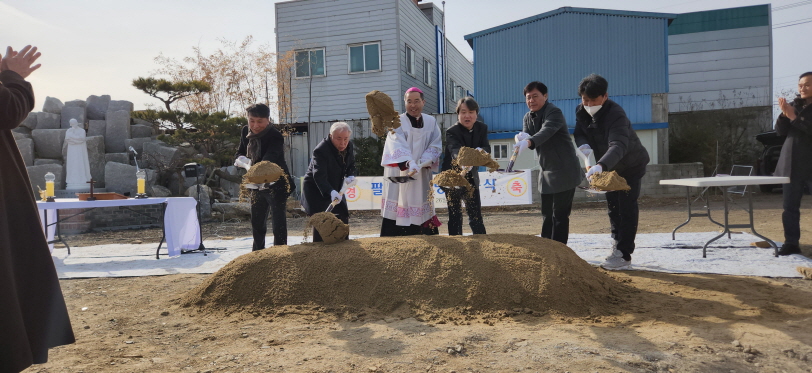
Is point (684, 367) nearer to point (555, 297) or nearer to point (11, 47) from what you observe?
point (555, 297)

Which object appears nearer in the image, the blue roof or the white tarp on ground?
the white tarp on ground

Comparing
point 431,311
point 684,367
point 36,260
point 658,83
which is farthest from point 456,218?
point 658,83

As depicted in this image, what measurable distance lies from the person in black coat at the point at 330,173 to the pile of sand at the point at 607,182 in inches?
Result: 73.2

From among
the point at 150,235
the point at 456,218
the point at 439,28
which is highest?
the point at 439,28

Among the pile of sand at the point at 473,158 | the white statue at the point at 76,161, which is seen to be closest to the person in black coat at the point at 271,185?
the pile of sand at the point at 473,158

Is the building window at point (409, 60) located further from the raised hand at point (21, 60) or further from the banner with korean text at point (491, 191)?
the raised hand at point (21, 60)

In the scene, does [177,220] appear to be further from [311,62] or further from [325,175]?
[311,62]

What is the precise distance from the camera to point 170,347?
2.58 m

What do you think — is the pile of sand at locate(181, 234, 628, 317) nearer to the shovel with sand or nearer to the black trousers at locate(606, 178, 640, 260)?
the shovel with sand

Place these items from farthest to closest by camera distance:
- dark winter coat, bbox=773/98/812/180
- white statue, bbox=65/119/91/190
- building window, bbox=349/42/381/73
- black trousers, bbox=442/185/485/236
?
building window, bbox=349/42/381/73 < white statue, bbox=65/119/91/190 < dark winter coat, bbox=773/98/812/180 < black trousers, bbox=442/185/485/236

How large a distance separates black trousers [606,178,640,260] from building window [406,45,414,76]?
1112cm

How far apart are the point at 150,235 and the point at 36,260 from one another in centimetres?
774

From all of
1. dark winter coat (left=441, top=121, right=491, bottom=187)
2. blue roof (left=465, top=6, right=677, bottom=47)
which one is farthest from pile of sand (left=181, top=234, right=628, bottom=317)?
blue roof (left=465, top=6, right=677, bottom=47)

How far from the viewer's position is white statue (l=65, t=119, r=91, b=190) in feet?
34.1
